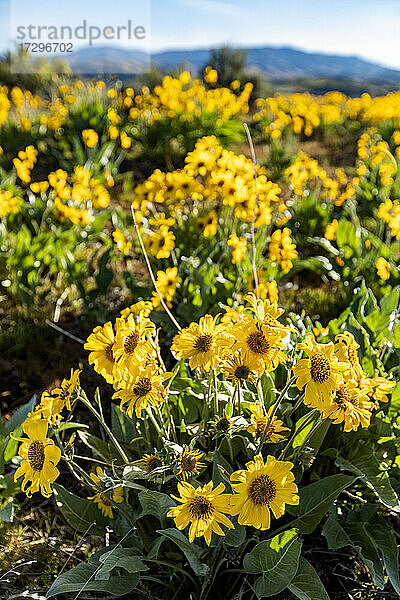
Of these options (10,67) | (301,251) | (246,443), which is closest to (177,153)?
(301,251)

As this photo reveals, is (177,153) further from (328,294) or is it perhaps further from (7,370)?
(7,370)

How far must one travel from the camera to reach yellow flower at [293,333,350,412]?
117 cm

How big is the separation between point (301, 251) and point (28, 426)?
3.05 metres

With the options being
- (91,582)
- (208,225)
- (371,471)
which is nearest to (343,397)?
(371,471)

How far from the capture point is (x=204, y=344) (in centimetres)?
A: 133

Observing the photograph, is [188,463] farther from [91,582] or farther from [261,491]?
[91,582]

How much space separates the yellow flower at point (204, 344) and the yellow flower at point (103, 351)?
18cm

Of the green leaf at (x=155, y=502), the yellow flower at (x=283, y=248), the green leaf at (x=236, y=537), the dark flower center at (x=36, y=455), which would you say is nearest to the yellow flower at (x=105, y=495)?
the green leaf at (x=155, y=502)

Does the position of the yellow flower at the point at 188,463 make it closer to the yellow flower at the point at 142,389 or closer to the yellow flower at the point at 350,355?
the yellow flower at the point at 142,389

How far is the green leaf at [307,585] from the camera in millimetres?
1308

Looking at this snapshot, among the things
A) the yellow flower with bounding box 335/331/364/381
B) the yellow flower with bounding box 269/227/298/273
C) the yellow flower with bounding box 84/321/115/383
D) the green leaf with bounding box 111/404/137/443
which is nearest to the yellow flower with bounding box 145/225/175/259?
the yellow flower with bounding box 269/227/298/273

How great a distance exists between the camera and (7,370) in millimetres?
2812

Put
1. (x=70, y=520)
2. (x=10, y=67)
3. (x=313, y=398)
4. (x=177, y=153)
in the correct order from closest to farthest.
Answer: (x=313, y=398)
(x=70, y=520)
(x=177, y=153)
(x=10, y=67)

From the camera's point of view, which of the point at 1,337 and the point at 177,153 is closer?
the point at 1,337
